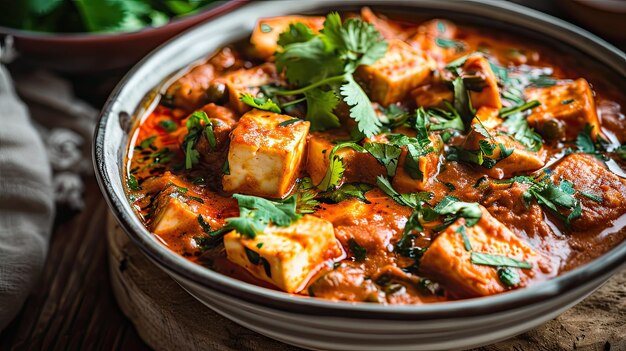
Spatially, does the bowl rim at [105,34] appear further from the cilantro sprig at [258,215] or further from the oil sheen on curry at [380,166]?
the cilantro sprig at [258,215]

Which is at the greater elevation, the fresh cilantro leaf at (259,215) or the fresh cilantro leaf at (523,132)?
the fresh cilantro leaf at (523,132)

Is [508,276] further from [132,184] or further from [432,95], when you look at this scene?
[132,184]

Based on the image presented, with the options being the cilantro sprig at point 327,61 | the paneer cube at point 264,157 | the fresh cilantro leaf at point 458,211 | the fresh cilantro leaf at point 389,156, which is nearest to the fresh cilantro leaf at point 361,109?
the cilantro sprig at point 327,61

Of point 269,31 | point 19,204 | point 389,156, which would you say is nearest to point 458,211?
point 389,156

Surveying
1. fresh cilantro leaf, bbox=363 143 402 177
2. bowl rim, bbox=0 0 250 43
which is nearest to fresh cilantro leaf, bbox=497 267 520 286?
fresh cilantro leaf, bbox=363 143 402 177

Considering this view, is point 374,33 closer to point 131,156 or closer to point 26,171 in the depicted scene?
point 131,156

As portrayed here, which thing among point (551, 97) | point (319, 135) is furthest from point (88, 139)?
point (551, 97)
